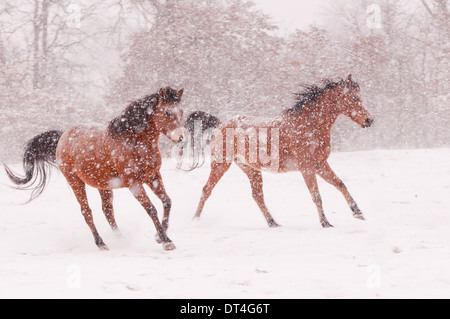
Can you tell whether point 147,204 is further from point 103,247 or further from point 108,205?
point 108,205

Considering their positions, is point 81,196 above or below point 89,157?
below

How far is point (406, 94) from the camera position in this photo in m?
23.4

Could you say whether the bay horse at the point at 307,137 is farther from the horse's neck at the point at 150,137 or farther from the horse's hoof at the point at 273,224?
the horse's neck at the point at 150,137

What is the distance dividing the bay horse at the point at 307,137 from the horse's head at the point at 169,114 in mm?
1753

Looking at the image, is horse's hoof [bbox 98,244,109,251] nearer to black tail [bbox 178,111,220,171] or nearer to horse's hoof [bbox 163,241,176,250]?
horse's hoof [bbox 163,241,176,250]

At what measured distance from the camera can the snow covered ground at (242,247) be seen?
388cm

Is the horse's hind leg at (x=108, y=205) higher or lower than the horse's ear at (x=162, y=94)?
lower

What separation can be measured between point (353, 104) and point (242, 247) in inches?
103

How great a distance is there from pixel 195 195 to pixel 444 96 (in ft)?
43.5

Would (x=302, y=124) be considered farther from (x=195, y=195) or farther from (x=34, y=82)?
(x=34, y=82)

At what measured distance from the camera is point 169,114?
5574 millimetres

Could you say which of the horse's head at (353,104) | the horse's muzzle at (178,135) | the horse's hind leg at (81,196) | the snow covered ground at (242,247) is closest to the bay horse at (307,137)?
the horse's head at (353,104)

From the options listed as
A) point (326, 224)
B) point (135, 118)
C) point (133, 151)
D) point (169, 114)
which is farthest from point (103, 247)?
point (326, 224)

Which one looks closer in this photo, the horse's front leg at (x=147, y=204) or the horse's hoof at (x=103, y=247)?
the horse's front leg at (x=147, y=204)
